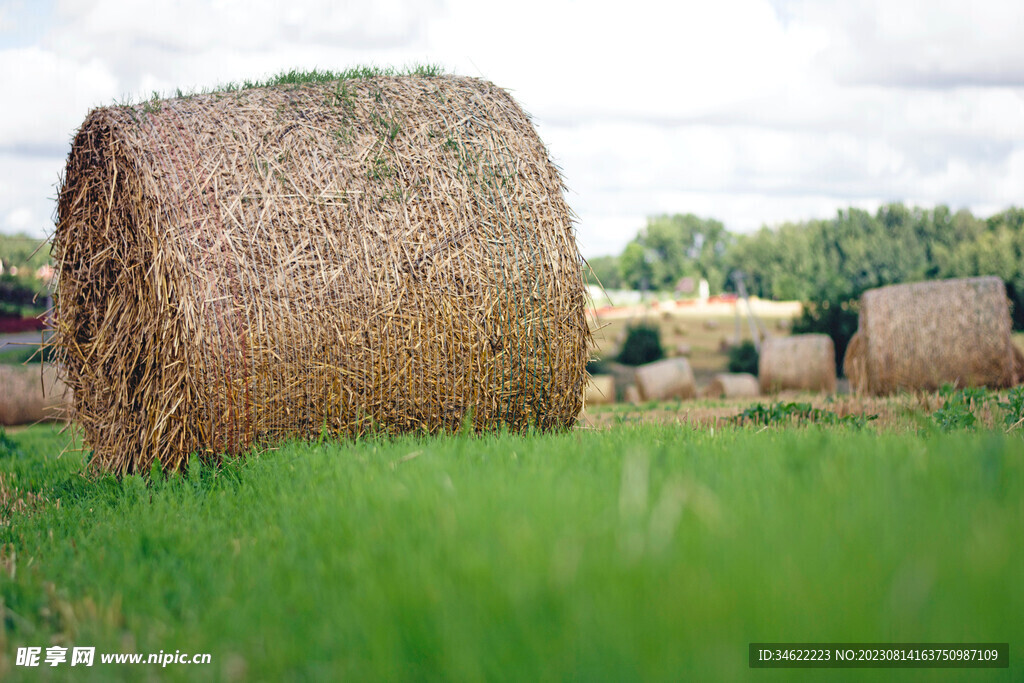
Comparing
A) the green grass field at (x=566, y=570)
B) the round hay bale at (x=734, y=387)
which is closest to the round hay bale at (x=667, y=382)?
the round hay bale at (x=734, y=387)

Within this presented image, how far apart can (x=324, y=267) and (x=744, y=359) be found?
820 inches

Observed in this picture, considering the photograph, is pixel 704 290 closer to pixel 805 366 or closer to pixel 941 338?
pixel 805 366

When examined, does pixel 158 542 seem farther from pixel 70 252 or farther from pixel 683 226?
pixel 683 226

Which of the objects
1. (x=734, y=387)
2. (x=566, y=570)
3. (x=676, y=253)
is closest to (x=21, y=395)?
(x=734, y=387)

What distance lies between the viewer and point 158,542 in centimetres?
359

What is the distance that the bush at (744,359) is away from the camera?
24094 millimetres

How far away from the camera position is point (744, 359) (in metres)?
24.5

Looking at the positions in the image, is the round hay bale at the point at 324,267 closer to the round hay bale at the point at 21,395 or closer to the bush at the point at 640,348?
the round hay bale at the point at 21,395

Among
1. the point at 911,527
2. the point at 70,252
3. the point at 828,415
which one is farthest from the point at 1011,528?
the point at 70,252

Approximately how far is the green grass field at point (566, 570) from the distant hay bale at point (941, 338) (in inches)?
369

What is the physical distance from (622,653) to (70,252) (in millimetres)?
6543

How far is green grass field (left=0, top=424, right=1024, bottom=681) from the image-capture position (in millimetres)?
1997

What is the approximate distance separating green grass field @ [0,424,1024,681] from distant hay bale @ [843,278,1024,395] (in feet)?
30.8

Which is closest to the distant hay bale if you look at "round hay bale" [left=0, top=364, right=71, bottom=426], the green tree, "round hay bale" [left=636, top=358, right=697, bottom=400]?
"round hay bale" [left=636, top=358, right=697, bottom=400]
